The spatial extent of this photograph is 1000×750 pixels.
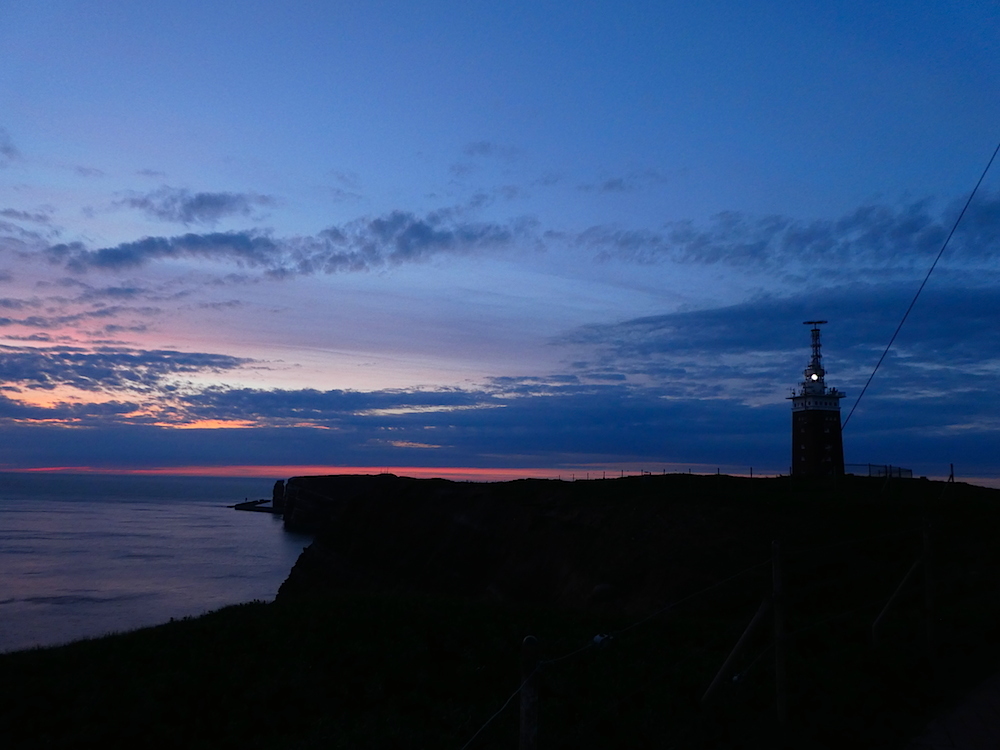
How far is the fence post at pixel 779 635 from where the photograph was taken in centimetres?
672

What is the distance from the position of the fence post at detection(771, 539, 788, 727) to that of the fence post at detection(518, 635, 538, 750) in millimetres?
3201

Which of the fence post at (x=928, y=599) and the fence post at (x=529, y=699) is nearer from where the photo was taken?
the fence post at (x=529, y=699)

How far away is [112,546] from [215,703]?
81.2 m

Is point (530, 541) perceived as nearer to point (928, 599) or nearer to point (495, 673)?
point (495, 673)

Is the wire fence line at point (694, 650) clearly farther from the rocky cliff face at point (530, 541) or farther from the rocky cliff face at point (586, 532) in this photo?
the rocky cliff face at point (530, 541)

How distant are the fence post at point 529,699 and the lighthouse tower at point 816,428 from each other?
56145 millimetres

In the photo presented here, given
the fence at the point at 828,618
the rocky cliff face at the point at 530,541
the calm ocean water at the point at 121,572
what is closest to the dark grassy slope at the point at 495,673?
the fence at the point at 828,618

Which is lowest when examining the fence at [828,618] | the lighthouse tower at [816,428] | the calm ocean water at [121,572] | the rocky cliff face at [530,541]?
the calm ocean water at [121,572]

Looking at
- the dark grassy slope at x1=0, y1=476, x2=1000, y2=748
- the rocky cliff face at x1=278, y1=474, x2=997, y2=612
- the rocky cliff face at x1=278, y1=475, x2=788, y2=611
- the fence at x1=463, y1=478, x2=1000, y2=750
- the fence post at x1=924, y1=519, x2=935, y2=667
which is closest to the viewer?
the fence at x1=463, y1=478, x2=1000, y2=750

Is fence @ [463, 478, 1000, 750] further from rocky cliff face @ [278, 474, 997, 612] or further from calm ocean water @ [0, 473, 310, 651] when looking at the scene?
calm ocean water @ [0, 473, 310, 651]

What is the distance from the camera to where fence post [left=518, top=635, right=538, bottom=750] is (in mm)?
4566

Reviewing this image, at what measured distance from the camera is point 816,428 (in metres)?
55.7

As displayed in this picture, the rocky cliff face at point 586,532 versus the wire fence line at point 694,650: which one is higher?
the wire fence line at point 694,650

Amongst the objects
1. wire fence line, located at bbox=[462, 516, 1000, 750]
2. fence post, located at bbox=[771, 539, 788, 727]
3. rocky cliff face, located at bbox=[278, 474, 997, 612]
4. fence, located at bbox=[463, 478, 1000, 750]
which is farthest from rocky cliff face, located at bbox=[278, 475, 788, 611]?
fence post, located at bbox=[771, 539, 788, 727]
